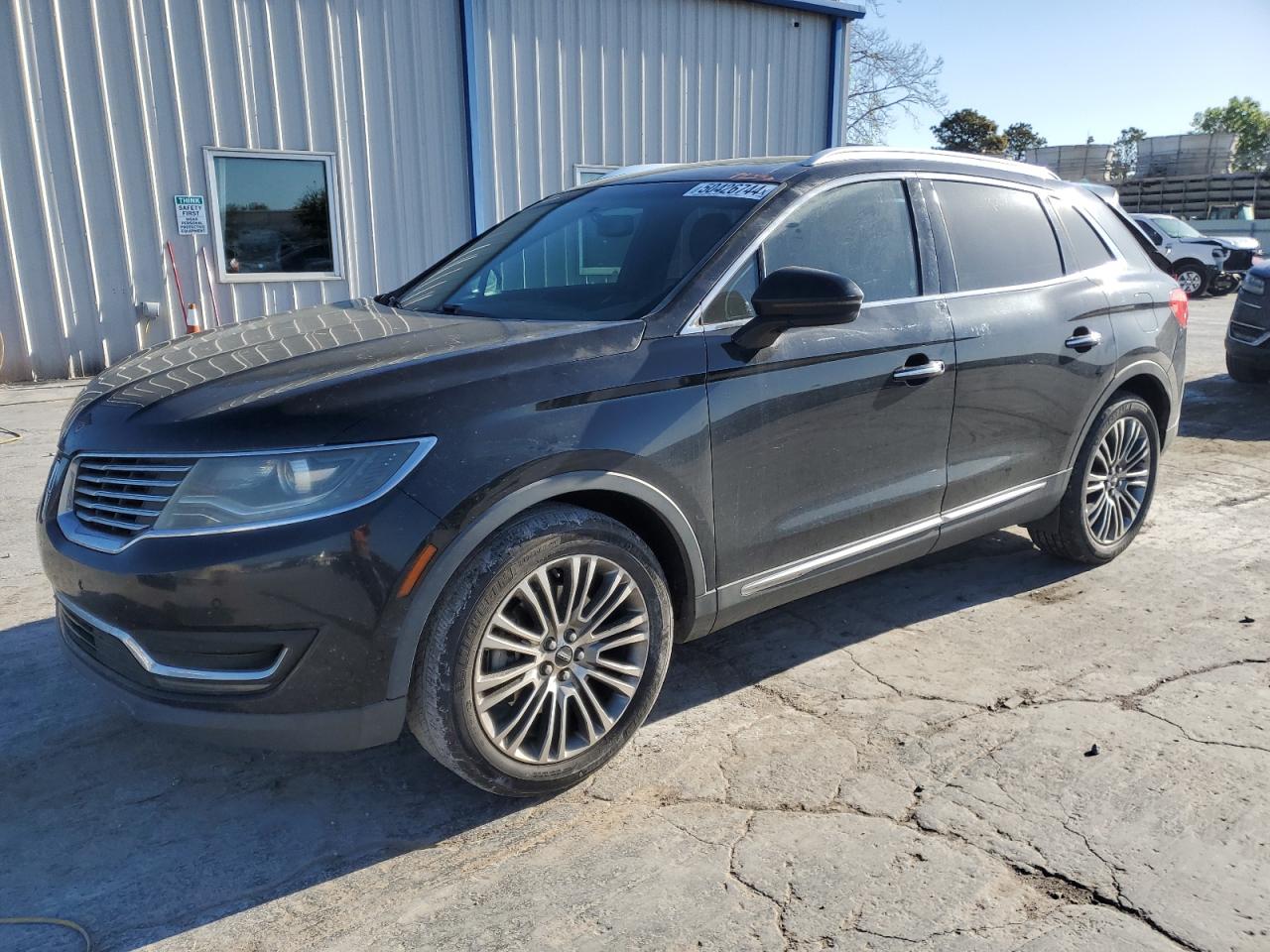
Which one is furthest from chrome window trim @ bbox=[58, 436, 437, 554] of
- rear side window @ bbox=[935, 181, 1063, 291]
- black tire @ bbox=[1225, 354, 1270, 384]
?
black tire @ bbox=[1225, 354, 1270, 384]

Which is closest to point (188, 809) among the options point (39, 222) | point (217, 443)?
point (217, 443)

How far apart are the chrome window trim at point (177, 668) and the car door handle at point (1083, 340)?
3.39 meters

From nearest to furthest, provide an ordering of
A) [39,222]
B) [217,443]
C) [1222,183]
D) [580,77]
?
[217,443], [39,222], [580,77], [1222,183]

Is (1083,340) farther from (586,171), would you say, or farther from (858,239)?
(586,171)

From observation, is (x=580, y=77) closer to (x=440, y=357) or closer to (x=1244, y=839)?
(x=440, y=357)

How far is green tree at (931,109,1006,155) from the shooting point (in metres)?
51.2

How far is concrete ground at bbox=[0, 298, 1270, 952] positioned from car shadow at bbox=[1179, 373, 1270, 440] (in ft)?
14.9

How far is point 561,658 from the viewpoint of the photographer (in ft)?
9.13

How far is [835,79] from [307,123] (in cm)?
765

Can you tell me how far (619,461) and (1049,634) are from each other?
2208 mm

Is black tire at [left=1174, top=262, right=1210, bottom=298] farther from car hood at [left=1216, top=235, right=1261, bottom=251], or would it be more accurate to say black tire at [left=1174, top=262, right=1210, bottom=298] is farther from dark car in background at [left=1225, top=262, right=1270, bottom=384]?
dark car in background at [left=1225, top=262, right=1270, bottom=384]

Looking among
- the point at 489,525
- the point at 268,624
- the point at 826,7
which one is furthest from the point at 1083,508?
the point at 826,7

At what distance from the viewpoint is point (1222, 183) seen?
33438 mm

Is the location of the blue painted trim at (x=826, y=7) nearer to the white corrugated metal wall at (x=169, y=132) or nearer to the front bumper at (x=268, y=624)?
the white corrugated metal wall at (x=169, y=132)
